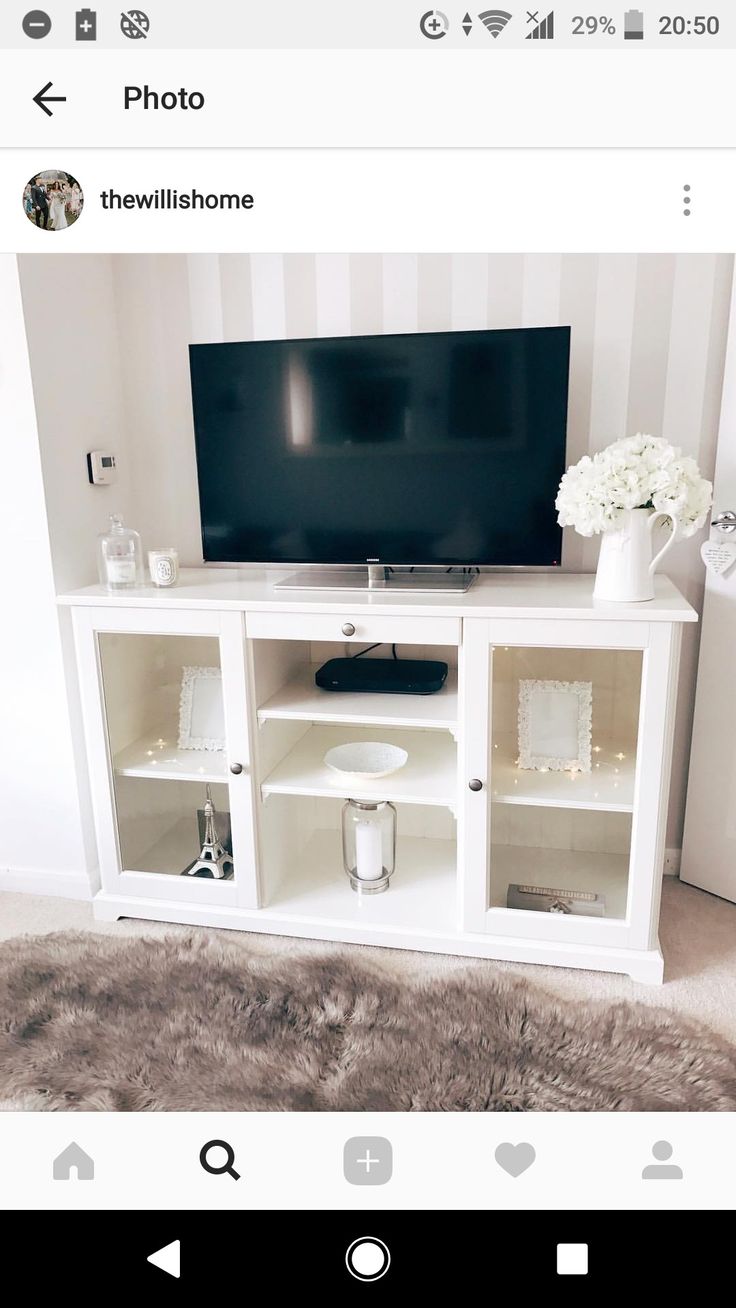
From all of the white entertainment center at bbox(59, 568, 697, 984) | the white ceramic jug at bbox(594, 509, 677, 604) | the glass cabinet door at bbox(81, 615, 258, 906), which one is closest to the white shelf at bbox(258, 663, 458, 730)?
the white entertainment center at bbox(59, 568, 697, 984)

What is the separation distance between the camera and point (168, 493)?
214 centimetres

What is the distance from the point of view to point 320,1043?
4.75 ft

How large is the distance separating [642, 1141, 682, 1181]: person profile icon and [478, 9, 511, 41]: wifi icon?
36.7 inches

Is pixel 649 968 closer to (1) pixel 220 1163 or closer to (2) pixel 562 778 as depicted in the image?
(2) pixel 562 778

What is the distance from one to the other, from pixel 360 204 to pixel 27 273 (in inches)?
47.6

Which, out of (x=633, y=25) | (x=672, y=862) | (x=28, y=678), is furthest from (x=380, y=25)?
(x=672, y=862)

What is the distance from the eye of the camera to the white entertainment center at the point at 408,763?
1610 millimetres

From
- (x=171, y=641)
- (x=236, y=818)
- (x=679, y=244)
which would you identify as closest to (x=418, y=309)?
(x=171, y=641)

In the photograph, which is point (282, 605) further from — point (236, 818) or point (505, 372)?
point (505, 372)

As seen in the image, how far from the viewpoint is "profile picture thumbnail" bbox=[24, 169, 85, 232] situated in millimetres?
794

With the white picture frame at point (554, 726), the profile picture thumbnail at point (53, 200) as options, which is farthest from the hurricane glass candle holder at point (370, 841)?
the profile picture thumbnail at point (53, 200)

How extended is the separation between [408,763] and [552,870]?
1.32 ft

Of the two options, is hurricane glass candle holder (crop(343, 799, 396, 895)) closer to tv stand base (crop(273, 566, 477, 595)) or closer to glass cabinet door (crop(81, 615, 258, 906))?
glass cabinet door (crop(81, 615, 258, 906))
